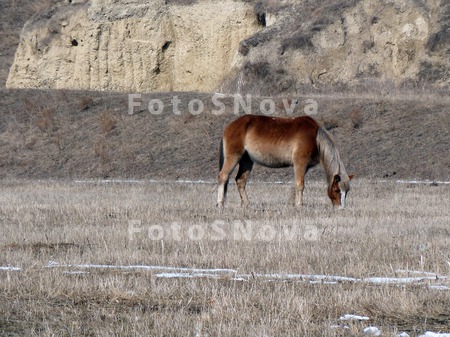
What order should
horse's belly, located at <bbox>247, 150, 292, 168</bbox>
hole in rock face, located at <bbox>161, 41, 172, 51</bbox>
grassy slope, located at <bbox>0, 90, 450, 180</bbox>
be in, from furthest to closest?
hole in rock face, located at <bbox>161, 41, 172, 51</bbox>, grassy slope, located at <bbox>0, 90, 450, 180</bbox>, horse's belly, located at <bbox>247, 150, 292, 168</bbox>

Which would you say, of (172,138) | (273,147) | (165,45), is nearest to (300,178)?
(273,147)

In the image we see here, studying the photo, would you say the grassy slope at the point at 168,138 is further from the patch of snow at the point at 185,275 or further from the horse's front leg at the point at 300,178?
the patch of snow at the point at 185,275

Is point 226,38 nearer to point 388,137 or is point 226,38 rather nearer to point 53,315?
point 388,137

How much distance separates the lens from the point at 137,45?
4622cm

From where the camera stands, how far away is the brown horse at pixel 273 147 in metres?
19.5

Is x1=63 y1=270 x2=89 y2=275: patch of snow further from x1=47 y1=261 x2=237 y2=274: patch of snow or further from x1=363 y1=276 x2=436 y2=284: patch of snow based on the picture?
x1=363 y1=276 x2=436 y2=284: patch of snow

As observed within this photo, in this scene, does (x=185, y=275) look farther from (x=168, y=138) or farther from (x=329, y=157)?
(x=168, y=138)

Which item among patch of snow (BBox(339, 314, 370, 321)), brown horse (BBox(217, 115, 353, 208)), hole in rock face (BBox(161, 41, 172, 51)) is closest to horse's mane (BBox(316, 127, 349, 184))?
brown horse (BBox(217, 115, 353, 208))

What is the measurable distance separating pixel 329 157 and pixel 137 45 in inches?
1108

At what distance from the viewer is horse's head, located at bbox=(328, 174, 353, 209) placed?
18.6 m

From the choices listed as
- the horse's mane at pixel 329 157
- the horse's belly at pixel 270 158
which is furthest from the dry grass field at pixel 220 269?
the horse's belly at pixel 270 158

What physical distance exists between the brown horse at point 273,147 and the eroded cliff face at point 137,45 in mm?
22949

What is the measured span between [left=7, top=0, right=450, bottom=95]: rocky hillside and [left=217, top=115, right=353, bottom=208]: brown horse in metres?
19.3

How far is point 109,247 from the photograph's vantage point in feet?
41.3
